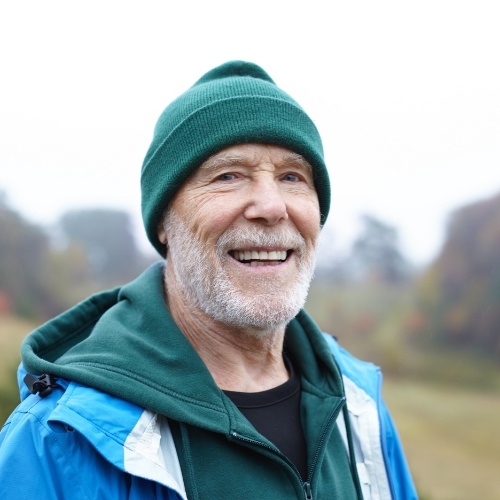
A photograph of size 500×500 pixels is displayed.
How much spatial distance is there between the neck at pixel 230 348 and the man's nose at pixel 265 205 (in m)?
0.45

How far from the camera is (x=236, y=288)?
208cm

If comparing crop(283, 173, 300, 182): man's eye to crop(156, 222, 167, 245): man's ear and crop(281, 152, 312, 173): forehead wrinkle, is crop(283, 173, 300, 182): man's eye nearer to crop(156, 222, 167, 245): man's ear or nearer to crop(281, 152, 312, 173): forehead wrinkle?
crop(281, 152, 312, 173): forehead wrinkle

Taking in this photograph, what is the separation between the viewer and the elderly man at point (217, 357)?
159 cm

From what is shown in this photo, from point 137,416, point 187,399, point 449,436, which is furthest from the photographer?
point 449,436

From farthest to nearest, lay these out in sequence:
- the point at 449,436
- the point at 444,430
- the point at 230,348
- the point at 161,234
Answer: the point at 444,430
the point at 449,436
the point at 161,234
the point at 230,348

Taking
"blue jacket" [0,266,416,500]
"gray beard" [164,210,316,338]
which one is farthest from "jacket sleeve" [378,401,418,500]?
"gray beard" [164,210,316,338]

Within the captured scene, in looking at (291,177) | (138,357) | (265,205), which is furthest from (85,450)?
(291,177)

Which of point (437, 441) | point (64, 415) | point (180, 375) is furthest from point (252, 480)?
point (437, 441)

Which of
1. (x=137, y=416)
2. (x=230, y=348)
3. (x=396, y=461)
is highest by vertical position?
(x=230, y=348)

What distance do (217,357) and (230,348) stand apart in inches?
2.6

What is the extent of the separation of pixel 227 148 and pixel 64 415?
116 centimetres

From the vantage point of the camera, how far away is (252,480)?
1.77 metres

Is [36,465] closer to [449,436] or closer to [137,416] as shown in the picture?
[137,416]

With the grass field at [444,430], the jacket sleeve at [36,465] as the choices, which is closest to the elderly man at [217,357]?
the jacket sleeve at [36,465]
